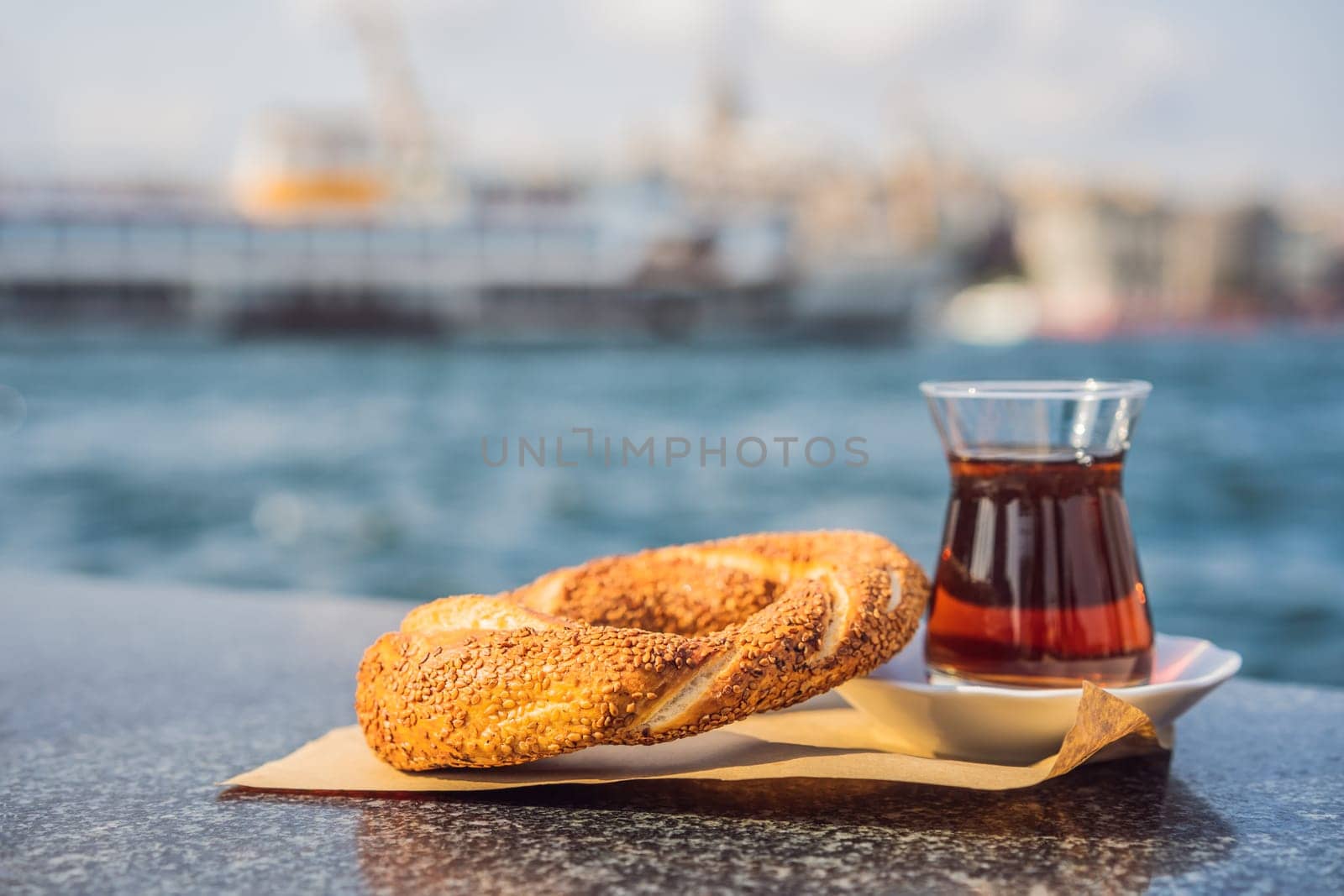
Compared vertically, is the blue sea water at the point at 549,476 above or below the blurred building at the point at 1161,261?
below

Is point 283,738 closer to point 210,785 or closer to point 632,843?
point 210,785

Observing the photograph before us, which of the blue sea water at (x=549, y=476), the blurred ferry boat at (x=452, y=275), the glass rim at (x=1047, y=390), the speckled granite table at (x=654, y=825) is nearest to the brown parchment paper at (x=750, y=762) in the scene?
the speckled granite table at (x=654, y=825)

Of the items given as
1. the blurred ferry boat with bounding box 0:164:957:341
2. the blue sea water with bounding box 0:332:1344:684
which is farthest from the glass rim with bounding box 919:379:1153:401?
the blurred ferry boat with bounding box 0:164:957:341

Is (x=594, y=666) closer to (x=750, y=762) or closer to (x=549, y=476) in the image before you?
(x=750, y=762)

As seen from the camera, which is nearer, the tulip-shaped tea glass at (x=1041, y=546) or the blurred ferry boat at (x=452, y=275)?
the tulip-shaped tea glass at (x=1041, y=546)

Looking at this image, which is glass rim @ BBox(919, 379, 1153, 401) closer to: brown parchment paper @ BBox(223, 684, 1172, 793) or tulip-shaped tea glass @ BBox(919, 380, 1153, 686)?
tulip-shaped tea glass @ BBox(919, 380, 1153, 686)

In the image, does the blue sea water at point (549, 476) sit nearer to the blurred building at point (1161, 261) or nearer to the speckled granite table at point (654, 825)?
the speckled granite table at point (654, 825)
